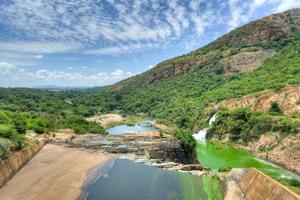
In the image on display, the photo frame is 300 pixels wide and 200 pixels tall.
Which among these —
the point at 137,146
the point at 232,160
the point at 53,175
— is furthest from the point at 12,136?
the point at 232,160

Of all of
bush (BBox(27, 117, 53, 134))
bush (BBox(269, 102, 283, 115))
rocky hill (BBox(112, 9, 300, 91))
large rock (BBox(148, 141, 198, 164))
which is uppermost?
rocky hill (BBox(112, 9, 300, 91))

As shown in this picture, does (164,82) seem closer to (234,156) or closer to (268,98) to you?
(268,98)

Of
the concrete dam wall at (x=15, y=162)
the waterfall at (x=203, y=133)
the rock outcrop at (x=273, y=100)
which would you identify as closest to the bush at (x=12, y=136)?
the concrete dam wall at (x=15, y=162)

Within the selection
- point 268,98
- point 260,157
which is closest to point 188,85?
point 268,98

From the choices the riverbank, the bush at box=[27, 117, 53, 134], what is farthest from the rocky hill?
the bush at box=[27, 117, 53, 134]

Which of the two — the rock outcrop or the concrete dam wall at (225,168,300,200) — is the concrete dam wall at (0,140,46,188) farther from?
the rock outcrop
